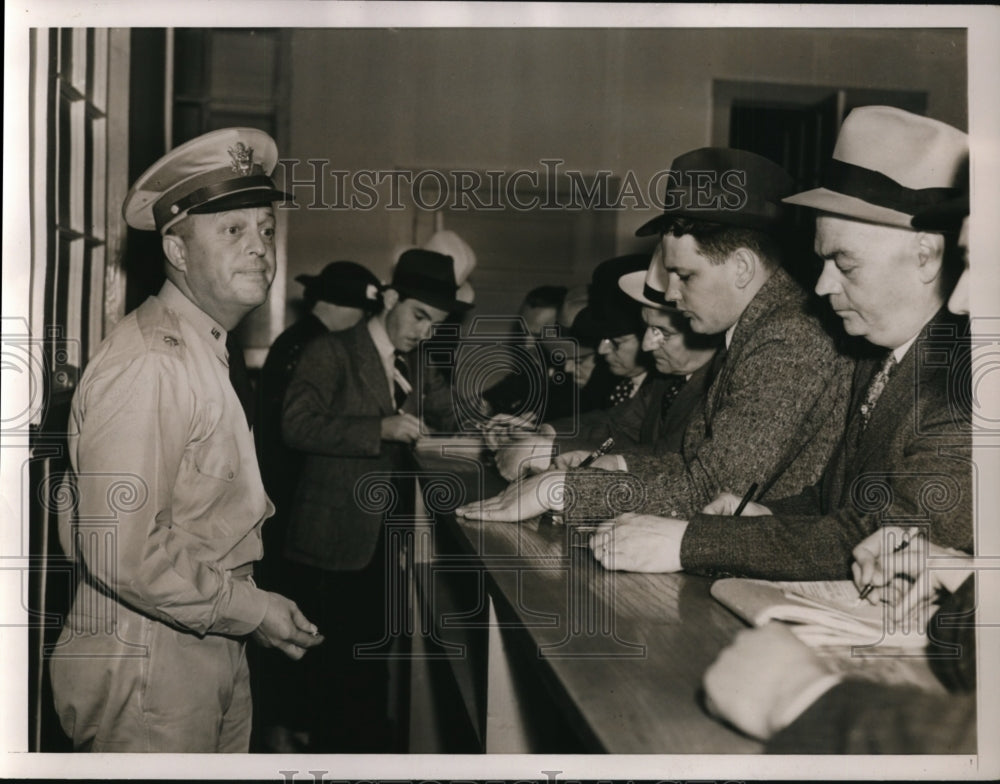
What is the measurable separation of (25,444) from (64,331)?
231 millimetres

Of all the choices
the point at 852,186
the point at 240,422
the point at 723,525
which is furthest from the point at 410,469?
the point at 852,186

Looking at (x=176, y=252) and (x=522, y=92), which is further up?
(x=522, y=92)

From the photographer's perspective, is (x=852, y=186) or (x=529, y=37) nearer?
(x=852, y=186)

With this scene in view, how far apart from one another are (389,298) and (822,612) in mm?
981

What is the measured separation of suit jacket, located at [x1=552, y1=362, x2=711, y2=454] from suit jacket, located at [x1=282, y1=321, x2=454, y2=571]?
259 mm

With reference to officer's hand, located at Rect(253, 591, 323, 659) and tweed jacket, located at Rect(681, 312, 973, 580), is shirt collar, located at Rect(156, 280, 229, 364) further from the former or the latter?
tweed jacket, located at Rect(681, 312, 973, 580)

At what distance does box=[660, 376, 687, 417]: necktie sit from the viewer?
1850 mm

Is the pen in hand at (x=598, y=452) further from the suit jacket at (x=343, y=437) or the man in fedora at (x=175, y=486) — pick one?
the man in fedora at (x=175, y=486)

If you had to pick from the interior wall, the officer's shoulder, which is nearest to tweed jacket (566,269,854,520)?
the interior wall

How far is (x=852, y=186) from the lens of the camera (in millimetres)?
1714

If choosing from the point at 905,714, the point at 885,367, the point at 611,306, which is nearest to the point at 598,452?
the point at 611,306

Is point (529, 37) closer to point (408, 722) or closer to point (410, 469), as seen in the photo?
point (410, 469)

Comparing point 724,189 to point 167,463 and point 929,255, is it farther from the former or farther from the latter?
point 167,463

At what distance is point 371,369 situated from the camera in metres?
1.91
